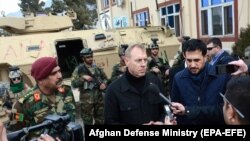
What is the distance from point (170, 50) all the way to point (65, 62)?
9.27 ft

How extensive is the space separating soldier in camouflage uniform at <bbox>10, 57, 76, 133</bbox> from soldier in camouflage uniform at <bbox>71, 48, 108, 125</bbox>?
259cm

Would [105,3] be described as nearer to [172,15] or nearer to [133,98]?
[172,15]

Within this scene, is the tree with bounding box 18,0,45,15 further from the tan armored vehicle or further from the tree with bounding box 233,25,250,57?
the tree with bounding box 233,25,250,57

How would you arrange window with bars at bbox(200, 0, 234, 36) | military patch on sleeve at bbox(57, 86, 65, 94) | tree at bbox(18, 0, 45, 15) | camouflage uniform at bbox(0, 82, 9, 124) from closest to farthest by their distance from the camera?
military patch on sleeve at bbox(57, 86, 65, 94)
camouflage uniform at bbox(0, 82, 9, 124)
window with bars at bbox(200, 0, 234, 36)
tree at bbox(18, 0, 45, 15)

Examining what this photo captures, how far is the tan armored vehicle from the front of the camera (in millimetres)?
7488

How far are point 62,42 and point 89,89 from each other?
306cm

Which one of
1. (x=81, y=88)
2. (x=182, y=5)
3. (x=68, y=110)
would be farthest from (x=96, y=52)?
(x=182, y=5)

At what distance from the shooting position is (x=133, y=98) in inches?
115

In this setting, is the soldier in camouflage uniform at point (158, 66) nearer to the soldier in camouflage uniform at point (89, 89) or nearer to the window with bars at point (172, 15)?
the soldier in camouflage uniform at point (89, 89)

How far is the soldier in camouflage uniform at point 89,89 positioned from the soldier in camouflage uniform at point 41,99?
8.50ft

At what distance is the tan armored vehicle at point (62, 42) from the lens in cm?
749

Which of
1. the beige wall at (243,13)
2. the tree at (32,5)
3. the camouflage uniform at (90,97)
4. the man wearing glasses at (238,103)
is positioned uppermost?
the tree at (32,5)

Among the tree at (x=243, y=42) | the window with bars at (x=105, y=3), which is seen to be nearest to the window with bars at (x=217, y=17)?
the tree at (x=243, y=42)

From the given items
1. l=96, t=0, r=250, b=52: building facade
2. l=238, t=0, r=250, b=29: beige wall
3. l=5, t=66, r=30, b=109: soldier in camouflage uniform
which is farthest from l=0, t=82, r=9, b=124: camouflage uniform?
l=238, t=0, r=250, b=29: beige wall
